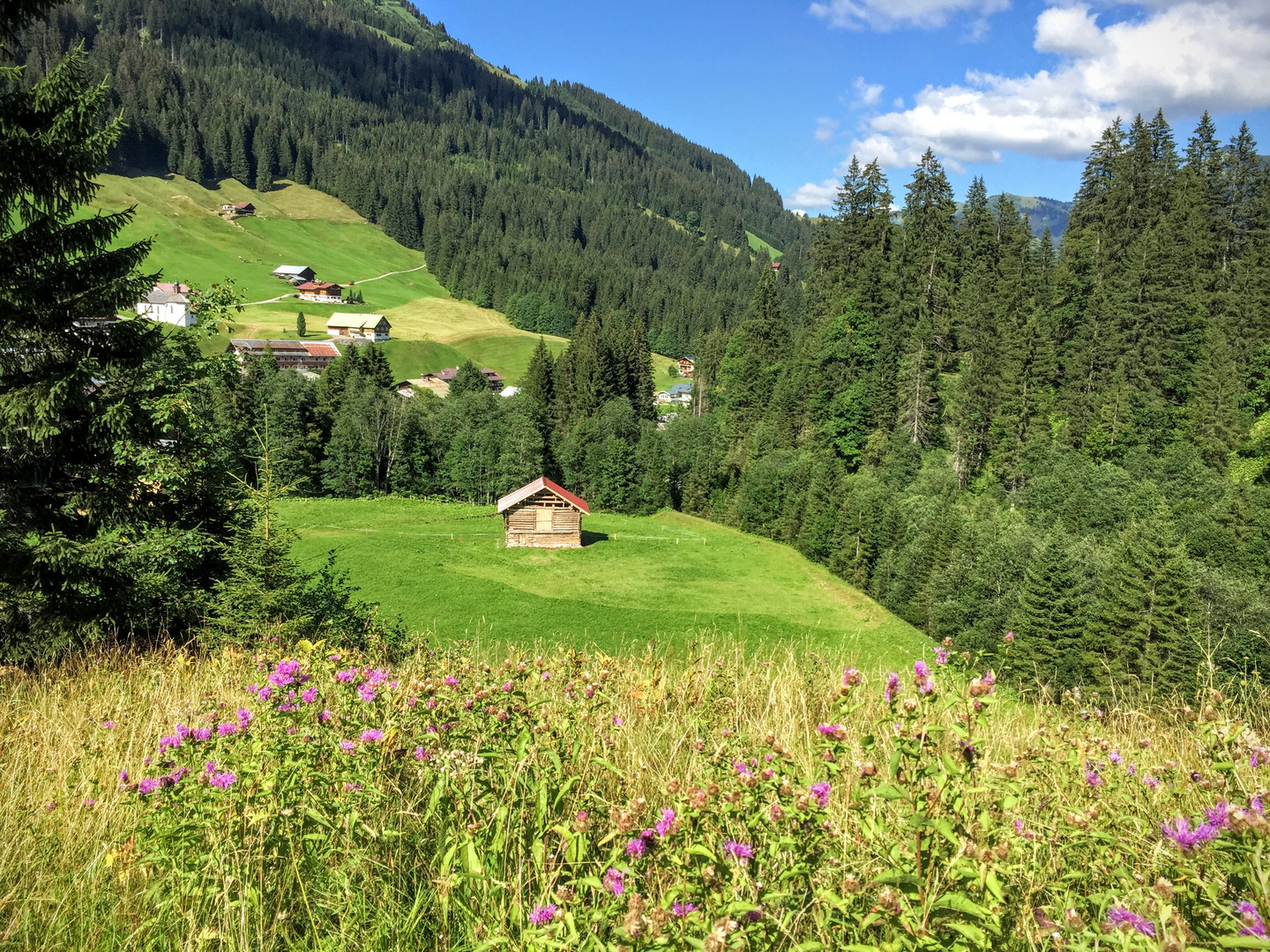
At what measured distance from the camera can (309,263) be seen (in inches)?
5674

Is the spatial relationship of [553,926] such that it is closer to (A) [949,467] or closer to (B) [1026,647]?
(B) [1026,647]

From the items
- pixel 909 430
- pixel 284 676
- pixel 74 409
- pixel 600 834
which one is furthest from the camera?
pixel 909 430

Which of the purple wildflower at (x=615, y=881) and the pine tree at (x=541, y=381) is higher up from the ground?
the pine tree at (x=541, y=381)

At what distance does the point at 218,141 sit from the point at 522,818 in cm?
20725

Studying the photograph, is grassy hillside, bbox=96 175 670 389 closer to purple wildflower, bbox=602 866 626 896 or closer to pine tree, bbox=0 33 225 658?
pine tree, bbox=0 33 225 658

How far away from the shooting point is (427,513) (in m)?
55.9

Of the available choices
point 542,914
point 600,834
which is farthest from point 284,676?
point 542,914

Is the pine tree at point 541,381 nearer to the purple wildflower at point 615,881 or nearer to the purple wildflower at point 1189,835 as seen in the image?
the purple wildflower at point 615,881

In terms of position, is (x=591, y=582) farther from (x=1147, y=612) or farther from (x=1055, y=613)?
(x=1147, y=612)

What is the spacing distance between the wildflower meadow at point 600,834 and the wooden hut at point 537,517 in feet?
143

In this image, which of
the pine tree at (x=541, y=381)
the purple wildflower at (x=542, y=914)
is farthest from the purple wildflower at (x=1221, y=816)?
the pine tree at (x=541, y=381)

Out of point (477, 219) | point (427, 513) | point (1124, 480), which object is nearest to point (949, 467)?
point (1124, 480)

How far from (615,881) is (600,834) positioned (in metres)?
0.95

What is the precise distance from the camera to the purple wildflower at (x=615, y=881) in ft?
6.44
